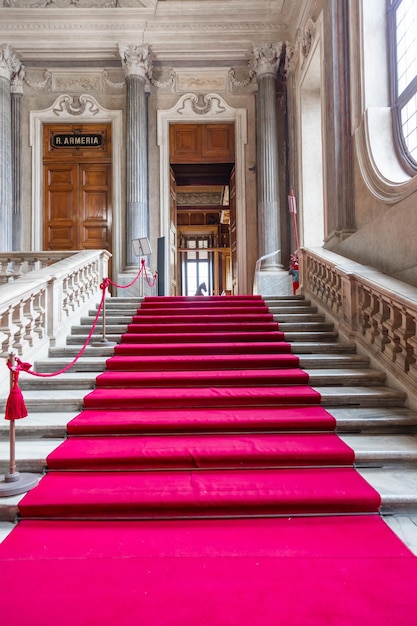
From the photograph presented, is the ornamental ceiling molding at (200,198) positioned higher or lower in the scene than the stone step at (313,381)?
higher

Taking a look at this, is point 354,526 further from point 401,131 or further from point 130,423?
point 401,131

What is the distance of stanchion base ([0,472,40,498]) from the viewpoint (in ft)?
8.00

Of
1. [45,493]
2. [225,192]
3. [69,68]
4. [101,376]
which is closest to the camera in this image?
[45,493]

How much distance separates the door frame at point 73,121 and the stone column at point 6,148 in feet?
1.63

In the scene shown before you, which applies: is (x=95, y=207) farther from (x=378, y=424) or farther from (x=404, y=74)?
(x=378, y=424)

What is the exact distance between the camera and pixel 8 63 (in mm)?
9438

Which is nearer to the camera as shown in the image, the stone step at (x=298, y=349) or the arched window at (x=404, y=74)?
the stone step at (x=298, y=349)

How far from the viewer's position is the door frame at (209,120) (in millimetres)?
9992

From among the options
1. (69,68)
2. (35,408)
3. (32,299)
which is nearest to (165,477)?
(35,408)

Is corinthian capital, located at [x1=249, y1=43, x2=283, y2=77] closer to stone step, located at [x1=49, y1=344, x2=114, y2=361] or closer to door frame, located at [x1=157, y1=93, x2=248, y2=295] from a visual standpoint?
door frame, located at [x1=157, y1=93, x2=248, y2=295]

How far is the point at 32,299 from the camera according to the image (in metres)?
4.41

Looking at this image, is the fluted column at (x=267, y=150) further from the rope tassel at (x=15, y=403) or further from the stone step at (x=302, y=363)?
the rope tassel at (x=15, y=403)

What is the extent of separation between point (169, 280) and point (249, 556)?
8.31m

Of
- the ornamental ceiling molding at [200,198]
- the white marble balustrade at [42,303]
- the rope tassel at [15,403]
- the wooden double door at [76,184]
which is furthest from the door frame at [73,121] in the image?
the rope tassel at [15,403]
